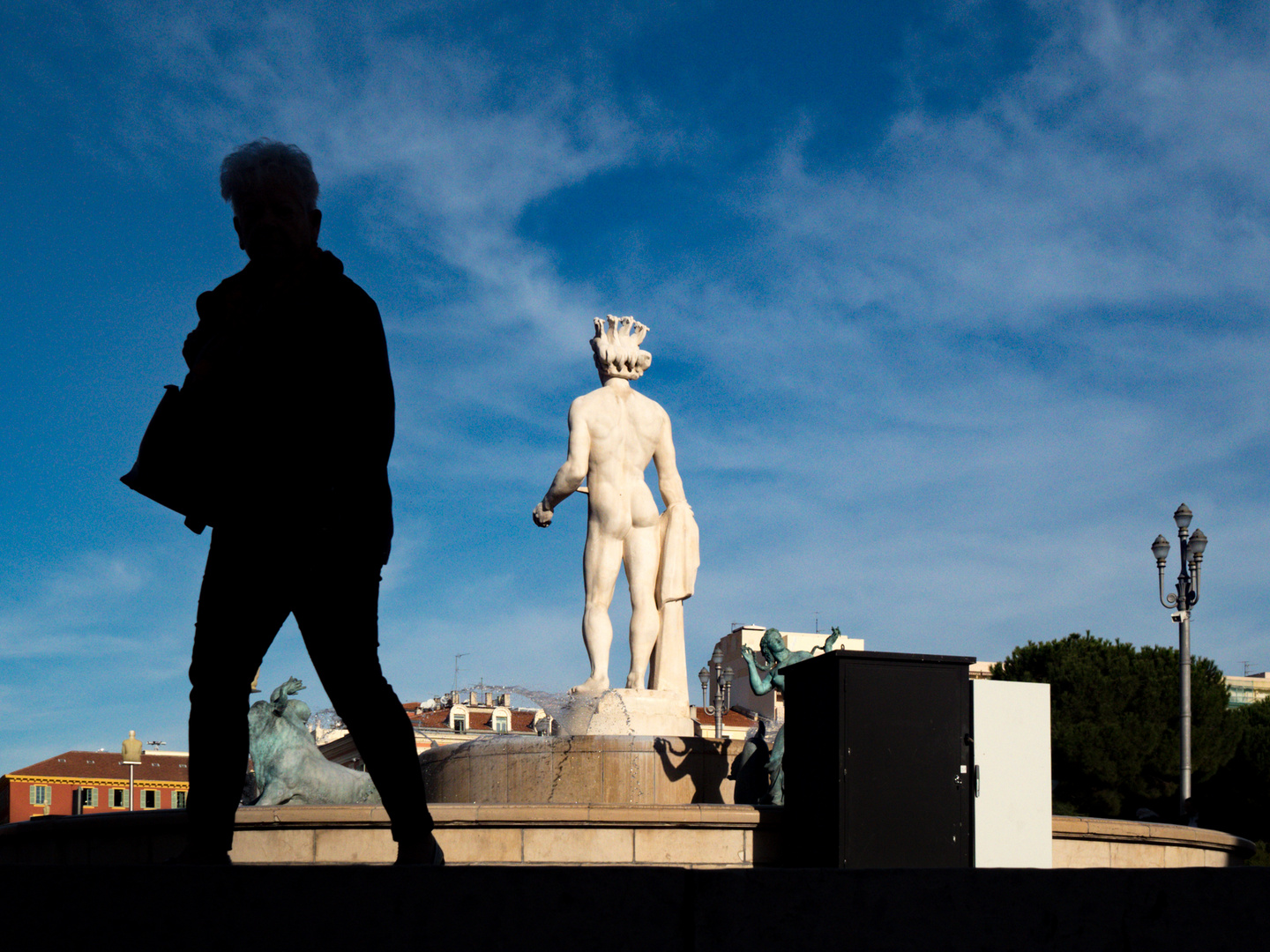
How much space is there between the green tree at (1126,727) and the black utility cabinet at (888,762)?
101ft

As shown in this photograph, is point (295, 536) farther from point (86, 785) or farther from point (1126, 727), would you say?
point (86, 785)

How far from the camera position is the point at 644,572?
11.5 m

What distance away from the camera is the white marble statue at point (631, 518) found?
1140cm

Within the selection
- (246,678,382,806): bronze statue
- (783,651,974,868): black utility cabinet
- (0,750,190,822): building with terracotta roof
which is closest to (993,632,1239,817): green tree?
(246,678,382,806): bronze statue

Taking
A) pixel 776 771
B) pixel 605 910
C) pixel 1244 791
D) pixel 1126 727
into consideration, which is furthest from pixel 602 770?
pixel 1244 791

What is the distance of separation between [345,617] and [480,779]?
7474mm

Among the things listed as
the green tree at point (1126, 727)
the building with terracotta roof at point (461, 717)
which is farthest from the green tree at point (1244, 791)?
the building with terracotta roof at point (461, 717)

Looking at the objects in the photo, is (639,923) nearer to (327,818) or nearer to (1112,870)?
(1112,870)

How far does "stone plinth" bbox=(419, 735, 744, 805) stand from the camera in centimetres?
965

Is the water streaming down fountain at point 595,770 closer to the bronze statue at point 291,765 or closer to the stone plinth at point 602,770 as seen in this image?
the stone plinth at point 602,770

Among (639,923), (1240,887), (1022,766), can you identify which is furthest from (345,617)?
(1022,766)

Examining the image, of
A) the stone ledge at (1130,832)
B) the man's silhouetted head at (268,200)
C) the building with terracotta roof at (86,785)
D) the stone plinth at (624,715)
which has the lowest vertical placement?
the building with terracotta roof at (86,785)

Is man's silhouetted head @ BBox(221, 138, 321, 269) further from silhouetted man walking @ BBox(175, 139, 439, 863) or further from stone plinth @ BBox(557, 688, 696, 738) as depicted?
stone plinth @ BBox(557, 688, 696, 738)

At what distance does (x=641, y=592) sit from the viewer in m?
11.5
